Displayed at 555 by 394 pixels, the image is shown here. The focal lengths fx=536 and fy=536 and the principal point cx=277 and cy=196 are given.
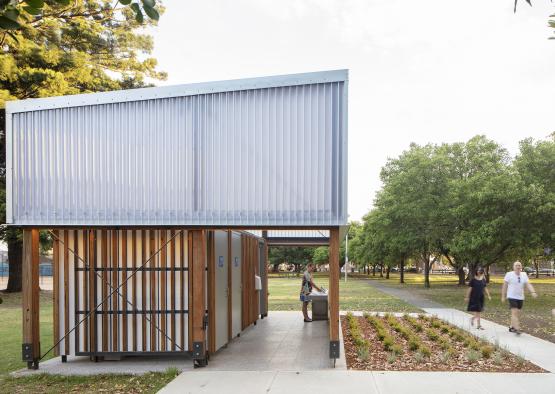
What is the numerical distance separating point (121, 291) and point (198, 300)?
1.58 metres

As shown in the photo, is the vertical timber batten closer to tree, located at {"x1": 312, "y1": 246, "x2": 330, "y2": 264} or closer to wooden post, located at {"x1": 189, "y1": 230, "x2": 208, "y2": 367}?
wooden post, located at {"x1": 189, "y1": 230, "x2": 208, "y2": 367}

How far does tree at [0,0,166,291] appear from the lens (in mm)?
21608

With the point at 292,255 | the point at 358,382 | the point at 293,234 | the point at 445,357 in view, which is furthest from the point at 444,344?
the point at 292,255

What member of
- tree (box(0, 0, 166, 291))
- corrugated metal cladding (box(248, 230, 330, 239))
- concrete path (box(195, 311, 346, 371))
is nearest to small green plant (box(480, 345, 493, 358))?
concrete path (box(195, 311, 346, 371))

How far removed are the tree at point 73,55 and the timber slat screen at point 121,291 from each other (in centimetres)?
1153

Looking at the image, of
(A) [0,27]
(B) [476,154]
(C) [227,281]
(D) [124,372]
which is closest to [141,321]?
(D) [124,372]

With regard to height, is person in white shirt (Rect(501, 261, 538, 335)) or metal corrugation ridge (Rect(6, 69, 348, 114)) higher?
metal corrugation ridge (Rect(6, 69, 348, 114))

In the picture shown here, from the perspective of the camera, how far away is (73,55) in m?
24.7

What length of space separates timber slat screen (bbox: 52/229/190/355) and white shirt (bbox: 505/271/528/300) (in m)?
7.90

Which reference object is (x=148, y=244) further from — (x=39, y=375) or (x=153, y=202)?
(x=39, y=375)

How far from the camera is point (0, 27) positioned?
2713 mm

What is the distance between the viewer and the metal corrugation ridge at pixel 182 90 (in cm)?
912

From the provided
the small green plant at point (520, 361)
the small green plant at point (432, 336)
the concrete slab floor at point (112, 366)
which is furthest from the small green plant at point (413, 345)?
the concrete slab floor at point (112, 366)

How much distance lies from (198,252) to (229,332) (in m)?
3.30
